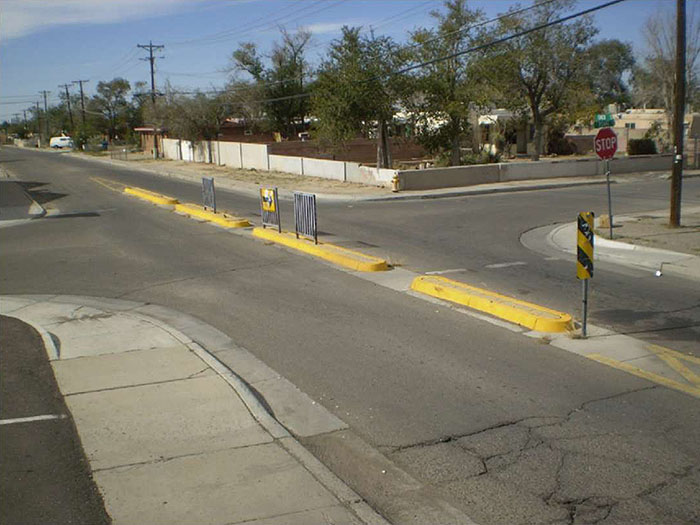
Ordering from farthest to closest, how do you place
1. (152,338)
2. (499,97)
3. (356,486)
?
(499,97), (152,338), (356,486)

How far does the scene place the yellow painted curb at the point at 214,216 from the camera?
793 inches

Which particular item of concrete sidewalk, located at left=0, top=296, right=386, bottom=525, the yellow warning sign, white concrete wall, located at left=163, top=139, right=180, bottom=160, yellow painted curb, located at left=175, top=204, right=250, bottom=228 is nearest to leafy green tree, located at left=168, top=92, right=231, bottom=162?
white concrete wall, located at left=163, top=139, right=180, bottom=160

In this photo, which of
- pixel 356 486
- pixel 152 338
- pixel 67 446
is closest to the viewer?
pixel 356 486

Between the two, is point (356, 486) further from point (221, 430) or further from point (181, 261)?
point (181, 261)

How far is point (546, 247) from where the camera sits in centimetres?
1653

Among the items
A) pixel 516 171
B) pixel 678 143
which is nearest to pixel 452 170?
pixel 516 171

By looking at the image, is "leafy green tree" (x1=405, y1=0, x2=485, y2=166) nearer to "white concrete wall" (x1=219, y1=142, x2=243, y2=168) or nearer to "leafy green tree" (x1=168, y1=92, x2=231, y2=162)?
"white concrete wall" (x1=219, y1=142, x2=243, y2=168)

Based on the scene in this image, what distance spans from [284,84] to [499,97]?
29144 mm

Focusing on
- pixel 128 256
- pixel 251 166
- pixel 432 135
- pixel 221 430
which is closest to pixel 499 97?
pixel 432 135

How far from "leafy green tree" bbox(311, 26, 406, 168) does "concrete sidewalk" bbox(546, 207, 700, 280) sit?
54.4 ft

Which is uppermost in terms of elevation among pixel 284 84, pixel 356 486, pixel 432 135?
pixel 284 84

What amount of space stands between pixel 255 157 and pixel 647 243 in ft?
114

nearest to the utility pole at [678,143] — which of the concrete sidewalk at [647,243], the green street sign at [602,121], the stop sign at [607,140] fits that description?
the concrete sidewalk at [647,243]

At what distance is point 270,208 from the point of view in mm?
18422
